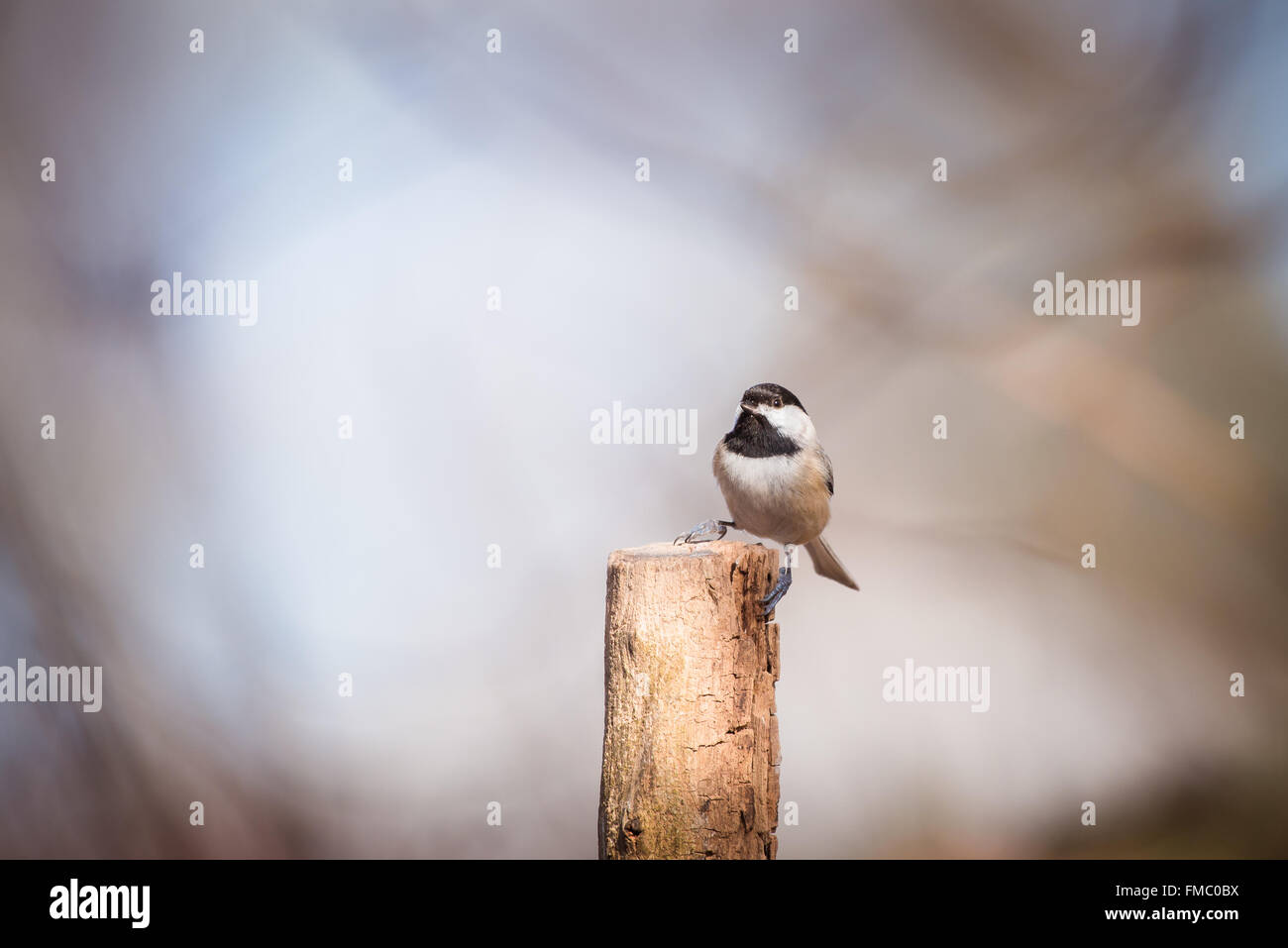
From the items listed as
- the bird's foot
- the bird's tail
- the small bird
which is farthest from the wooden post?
the bird's tail

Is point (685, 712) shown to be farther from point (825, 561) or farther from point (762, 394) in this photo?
point (825, 561)

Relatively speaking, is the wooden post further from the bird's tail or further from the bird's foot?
the bird's tail

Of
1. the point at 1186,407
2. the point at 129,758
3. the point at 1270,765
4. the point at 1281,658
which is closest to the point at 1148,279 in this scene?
the point at 1186,407

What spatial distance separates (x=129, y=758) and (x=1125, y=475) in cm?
334

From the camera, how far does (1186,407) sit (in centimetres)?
290

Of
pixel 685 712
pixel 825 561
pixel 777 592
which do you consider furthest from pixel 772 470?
pixel 685 712

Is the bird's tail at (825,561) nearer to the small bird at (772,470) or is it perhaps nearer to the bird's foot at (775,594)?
the small bird at (772,470)

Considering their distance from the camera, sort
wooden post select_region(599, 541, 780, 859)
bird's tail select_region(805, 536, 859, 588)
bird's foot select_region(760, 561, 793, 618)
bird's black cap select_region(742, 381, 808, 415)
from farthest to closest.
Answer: bird's tail select_region(805, 536, 859, 588)
bird's black cap select_region(742, 381, 808, 415)
bird's foot select_region(760, 561, 793, 618)
wooden post select_region(599, 541, 780, 859)

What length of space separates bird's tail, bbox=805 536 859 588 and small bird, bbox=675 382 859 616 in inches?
10.4

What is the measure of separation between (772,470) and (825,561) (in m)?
0.56

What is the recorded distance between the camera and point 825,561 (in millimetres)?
2607

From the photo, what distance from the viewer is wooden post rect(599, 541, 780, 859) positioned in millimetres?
1563
